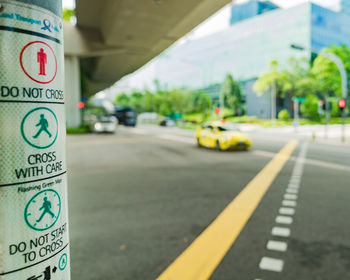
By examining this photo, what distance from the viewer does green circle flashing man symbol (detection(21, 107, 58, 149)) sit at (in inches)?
59.1

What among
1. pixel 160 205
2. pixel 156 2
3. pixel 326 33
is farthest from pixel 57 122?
pixel 326 33

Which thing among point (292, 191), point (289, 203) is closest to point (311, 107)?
point (292, 191)

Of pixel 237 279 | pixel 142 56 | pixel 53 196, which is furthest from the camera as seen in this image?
pixel 142 56

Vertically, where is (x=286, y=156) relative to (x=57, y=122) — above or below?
below

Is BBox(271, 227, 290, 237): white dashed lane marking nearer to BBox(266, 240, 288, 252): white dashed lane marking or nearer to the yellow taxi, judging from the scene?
BBox(266, 240, 288, 252): white dashed lane marking

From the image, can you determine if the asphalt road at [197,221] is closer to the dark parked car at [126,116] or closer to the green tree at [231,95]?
the dark parked car at [126,116]

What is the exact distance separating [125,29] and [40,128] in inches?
885

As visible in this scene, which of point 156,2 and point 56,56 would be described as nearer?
point 56,56

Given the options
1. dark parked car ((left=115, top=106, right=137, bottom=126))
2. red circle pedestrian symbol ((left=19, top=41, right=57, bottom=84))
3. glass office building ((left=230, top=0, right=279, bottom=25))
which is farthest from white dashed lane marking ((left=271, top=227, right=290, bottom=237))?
glass office building ((left=230, top=0, right=279, bottom=25))

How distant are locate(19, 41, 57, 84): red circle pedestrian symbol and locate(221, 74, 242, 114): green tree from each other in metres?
64.3

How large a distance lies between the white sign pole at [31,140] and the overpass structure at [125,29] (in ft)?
50.5

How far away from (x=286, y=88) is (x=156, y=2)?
122 feet

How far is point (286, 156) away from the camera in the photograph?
13.6m

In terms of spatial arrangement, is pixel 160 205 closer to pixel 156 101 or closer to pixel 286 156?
pixel 286 156
